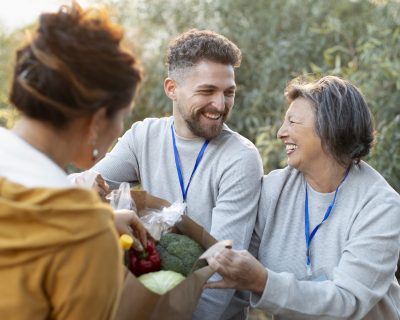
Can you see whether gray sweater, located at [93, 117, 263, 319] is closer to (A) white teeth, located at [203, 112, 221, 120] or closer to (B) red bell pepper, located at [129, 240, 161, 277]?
(A) white teeth, located at [203, 112, 221, 120]

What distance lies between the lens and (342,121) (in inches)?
105

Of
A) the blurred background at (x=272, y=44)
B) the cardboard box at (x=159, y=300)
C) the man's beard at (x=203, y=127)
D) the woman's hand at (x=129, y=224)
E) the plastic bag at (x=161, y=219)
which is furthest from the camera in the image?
the blurred background at (x=272, y=44)

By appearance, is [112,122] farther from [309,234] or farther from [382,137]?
[382,137]

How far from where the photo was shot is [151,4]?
21.1ft

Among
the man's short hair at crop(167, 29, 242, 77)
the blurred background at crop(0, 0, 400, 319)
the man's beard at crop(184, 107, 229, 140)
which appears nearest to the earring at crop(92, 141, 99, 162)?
the man's beard at crop(184, 107, 229, 140)

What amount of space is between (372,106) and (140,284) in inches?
117

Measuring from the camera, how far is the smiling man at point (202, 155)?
271cm

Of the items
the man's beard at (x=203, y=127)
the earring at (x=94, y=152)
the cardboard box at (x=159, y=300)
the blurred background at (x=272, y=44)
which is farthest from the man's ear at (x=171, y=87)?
the blurred background at (x=272, y=44)

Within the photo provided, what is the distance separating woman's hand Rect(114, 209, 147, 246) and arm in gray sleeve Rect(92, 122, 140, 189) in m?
0.83

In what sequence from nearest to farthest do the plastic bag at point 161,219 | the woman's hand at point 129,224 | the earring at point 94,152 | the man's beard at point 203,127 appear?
the earring at point 94,152
the woman's hand at point 129,224
the plastic bag at point 161,219
the man's beard at point 203,127

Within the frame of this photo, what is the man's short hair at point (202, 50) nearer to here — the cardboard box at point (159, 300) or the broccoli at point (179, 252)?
the broccoli at point (179, 252)

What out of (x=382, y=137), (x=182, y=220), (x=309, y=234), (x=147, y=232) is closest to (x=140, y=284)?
(x=147, y=232)

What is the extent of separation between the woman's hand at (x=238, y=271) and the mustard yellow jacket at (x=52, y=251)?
0.73m

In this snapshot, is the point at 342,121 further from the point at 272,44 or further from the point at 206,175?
the point at 272,44
